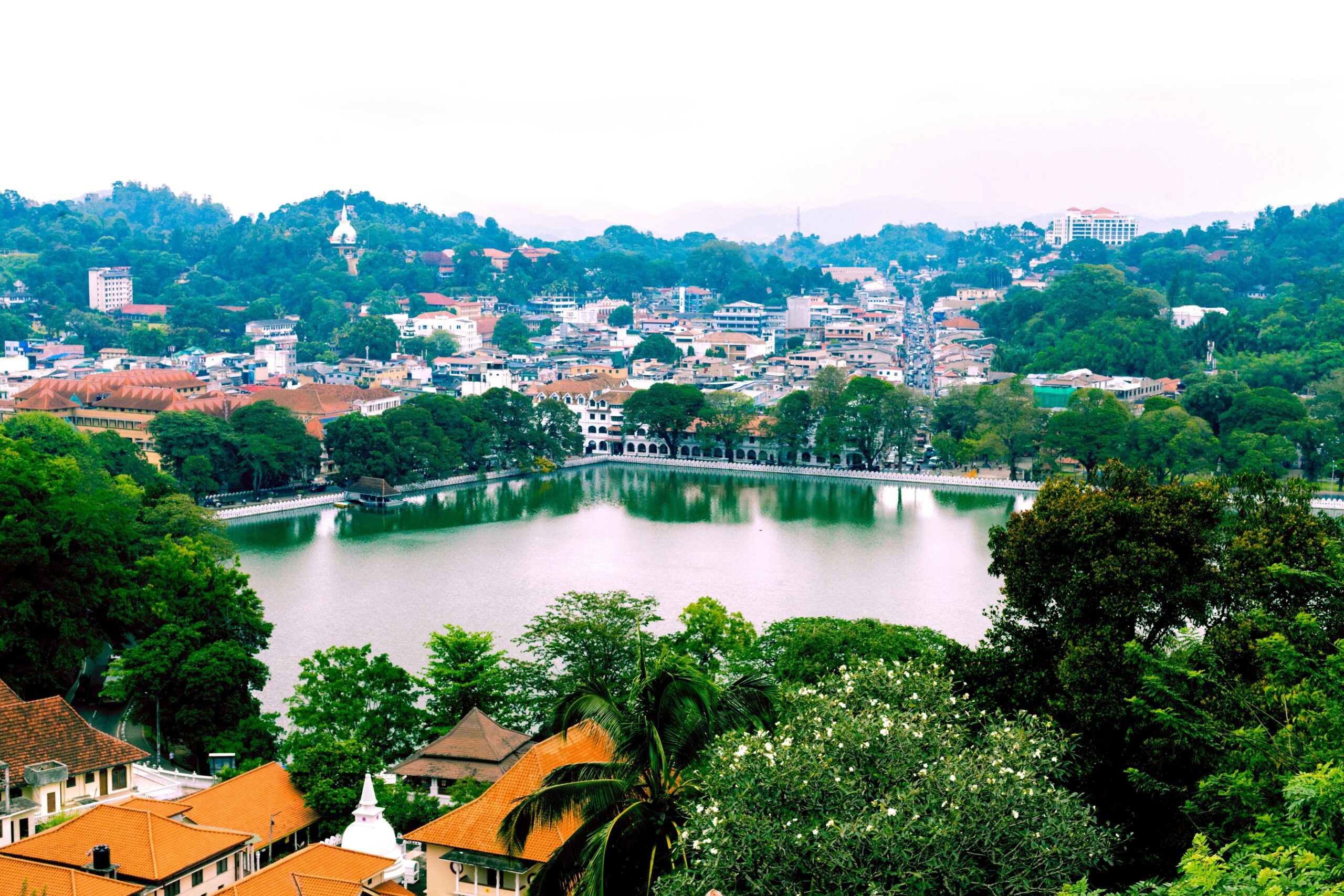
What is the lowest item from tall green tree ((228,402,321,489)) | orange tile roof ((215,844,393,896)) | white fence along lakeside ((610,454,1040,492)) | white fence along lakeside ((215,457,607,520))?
white fence along lakeside ((610,454,1040,492))

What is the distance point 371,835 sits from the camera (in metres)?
6.71

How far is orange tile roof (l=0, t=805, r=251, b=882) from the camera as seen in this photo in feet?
20.1

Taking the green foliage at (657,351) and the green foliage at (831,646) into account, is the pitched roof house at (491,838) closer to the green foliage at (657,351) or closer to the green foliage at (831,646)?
the green foliage at (831,646)

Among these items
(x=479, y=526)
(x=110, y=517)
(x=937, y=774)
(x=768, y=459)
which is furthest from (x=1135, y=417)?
(x=937, y=774)

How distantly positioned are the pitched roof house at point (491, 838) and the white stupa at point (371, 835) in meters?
0.41

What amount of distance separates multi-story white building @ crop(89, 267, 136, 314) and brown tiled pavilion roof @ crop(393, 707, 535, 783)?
1666 inches

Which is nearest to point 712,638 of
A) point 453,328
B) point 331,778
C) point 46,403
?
point 331,778

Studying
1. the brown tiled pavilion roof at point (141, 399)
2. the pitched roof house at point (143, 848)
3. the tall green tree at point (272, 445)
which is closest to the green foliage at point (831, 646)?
the pitched roof house at point (143, 848)

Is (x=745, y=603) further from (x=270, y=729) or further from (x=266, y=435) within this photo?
(x=266, y=435)

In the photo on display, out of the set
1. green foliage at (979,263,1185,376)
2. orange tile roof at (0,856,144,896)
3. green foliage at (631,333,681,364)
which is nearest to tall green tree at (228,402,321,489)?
green foliage at (631,333,681,364)

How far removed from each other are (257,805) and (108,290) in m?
44.3

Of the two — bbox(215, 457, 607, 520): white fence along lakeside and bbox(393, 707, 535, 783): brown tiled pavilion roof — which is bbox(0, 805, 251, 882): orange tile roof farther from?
bbox(215, 457, 607, 520): white fence along lakeside

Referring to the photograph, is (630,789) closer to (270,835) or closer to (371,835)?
(371,835)

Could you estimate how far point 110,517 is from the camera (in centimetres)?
1124
